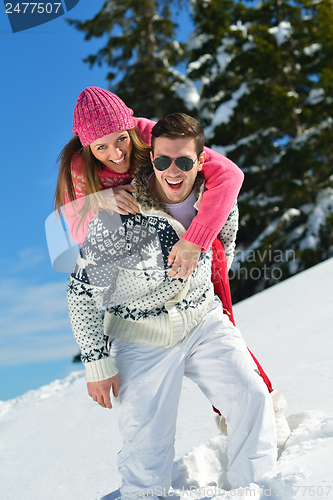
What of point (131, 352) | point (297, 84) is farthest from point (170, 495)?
point (297, 84)

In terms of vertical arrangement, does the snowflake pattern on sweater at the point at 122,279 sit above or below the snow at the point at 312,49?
below

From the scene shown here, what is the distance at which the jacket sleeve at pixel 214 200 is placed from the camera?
144cm

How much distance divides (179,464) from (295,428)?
54 cm

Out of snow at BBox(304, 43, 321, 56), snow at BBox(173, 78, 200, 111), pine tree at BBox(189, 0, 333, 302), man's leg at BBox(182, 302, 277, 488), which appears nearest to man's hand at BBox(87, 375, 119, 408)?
man's leg at BBox(182, 302, 277, 488)

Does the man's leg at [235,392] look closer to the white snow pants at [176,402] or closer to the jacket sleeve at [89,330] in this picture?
the white snow pants at [176,402]

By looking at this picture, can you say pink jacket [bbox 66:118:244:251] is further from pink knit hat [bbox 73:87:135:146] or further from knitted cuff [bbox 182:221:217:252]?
pink knit hat [bbox 73:87:135:146]

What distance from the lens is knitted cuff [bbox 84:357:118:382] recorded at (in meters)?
1.46

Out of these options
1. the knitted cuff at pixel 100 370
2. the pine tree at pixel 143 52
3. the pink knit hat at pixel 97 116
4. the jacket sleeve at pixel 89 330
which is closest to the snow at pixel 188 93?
the pine tree at pixel 143 52

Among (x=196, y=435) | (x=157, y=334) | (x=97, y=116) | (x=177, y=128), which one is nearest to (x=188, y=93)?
(x=97, y=116)

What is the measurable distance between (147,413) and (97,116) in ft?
4.11

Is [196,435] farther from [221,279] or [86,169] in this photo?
[86,169]

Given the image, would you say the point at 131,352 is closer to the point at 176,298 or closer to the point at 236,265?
the point at 176,298

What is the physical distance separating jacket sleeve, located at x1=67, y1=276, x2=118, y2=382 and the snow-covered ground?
57 centimetres

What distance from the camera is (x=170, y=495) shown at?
4.69ft
